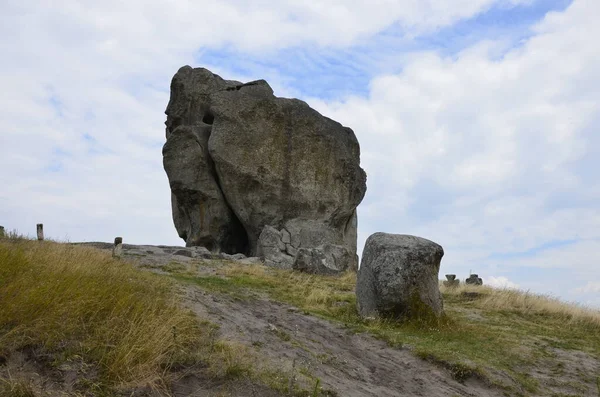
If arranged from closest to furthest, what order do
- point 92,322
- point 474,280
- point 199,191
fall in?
point 92,322 < point 474,280 < point 199,191

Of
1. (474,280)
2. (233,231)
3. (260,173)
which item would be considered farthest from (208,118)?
(474,280)

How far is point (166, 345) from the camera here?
686 centimetres

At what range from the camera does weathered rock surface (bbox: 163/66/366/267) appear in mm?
31828

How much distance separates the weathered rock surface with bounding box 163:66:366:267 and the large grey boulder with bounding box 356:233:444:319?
664 inches

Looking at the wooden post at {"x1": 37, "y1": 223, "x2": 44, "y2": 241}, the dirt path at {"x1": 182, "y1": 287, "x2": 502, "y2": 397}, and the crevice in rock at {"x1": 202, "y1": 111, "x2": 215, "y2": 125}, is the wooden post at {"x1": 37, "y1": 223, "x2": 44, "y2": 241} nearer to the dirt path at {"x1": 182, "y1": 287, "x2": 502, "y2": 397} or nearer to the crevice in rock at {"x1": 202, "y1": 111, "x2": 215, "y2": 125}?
the dirt path at {"x1": 182, "y1": 287, "x2": 502, "y2": 397}

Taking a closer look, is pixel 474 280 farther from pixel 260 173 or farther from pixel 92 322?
pixel 92 322

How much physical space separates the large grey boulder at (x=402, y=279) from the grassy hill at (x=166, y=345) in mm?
374

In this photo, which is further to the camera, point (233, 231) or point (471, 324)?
point (233, 231)

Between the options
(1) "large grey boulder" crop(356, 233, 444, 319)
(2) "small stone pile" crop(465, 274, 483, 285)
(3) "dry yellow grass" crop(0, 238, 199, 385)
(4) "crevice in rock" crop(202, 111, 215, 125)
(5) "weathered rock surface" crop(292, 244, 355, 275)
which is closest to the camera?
(3) "dry yellow grass" crop(0, 238, 199, 385)

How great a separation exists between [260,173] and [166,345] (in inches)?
994

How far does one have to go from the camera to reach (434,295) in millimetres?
13750

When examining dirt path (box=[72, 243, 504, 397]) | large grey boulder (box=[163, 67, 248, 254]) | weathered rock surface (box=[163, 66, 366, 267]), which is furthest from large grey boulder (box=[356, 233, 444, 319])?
large grey boulder (box=[163, 67, 248, 254])

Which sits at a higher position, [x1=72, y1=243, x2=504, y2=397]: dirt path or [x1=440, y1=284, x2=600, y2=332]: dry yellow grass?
[x1=440, y1=284, x2=600, y2=332]: dry yellow grass

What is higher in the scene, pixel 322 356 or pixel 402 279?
pixel 402 279
